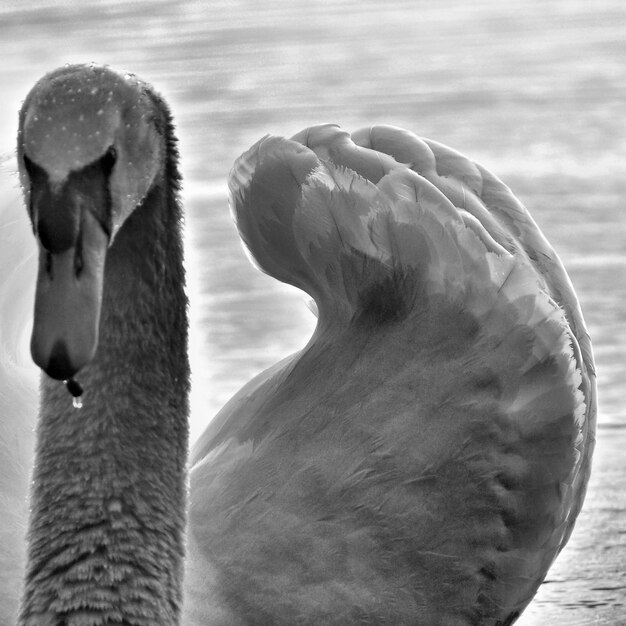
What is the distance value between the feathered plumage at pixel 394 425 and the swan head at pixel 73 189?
99 cm

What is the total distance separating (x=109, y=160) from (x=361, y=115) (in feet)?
22.5

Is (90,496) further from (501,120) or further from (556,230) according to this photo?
(501,120)

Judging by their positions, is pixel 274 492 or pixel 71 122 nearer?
pixel 71 122

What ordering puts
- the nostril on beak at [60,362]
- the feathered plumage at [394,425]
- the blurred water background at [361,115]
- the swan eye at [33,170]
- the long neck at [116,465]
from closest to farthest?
Answer: the nostril on beak at [60,362]
the swan eye at [33,170]
the long neck at [116,465]
the feathered plumage at [394,425]
the blurred water background at [361,115]

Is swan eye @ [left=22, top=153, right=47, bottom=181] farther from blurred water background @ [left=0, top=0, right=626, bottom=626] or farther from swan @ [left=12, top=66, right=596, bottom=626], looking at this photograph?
blurred water background @ [left=0, top=0, right=626, bottom=626]

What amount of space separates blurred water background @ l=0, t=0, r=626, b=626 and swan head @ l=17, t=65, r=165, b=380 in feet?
4.54

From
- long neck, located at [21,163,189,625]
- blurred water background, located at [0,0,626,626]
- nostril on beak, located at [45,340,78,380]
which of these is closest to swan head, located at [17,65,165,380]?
nostril on beak, located at [45,340,78,380]

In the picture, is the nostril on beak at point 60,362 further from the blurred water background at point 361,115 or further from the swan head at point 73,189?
the blurred water background at point 361,115

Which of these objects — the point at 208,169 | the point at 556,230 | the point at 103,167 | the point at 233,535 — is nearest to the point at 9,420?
the point at 233,535

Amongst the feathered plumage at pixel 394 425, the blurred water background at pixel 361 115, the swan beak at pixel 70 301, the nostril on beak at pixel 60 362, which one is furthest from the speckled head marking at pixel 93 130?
the blurred water background at pixel 361 115

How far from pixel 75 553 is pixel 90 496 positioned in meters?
0.11

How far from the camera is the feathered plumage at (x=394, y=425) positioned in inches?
152

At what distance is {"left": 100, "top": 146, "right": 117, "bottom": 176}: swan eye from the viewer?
3.05 m

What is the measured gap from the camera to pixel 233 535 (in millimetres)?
3877
